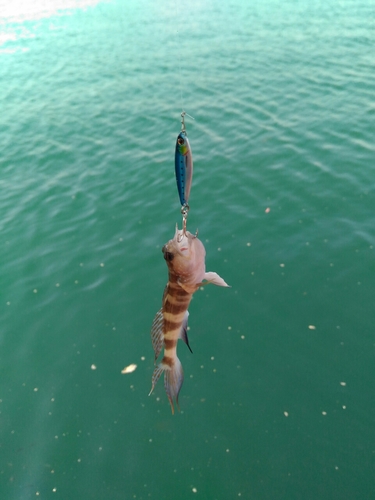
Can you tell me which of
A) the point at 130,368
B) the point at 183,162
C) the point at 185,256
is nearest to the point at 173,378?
the point at 185,256

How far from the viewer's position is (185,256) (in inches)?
163

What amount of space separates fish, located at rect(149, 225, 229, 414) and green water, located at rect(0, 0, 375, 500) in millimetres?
3158

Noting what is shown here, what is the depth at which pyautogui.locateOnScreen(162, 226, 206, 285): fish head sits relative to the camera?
4113mm

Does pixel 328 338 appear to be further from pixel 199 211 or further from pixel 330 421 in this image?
pixel 199 211

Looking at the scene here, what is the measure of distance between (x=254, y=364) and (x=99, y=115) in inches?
607

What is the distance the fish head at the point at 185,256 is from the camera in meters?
4.11

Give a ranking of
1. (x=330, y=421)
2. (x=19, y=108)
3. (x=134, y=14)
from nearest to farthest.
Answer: (x=330, y=421) < (x=19, y=108) < (x=134, y=14)

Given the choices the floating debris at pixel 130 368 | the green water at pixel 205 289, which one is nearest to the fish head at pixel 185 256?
the green water at pixel 205 289

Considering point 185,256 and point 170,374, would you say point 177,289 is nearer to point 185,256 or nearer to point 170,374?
point 185,256

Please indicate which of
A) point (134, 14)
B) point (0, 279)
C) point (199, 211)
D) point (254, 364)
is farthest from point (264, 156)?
point (134, 14)

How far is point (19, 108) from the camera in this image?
2128 cm

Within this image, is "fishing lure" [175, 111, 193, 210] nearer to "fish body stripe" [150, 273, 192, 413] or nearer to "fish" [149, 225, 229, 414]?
"fish" [149, 225, 229, 414]

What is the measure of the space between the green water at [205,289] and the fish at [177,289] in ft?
10.4

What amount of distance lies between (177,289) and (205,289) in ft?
19.5
